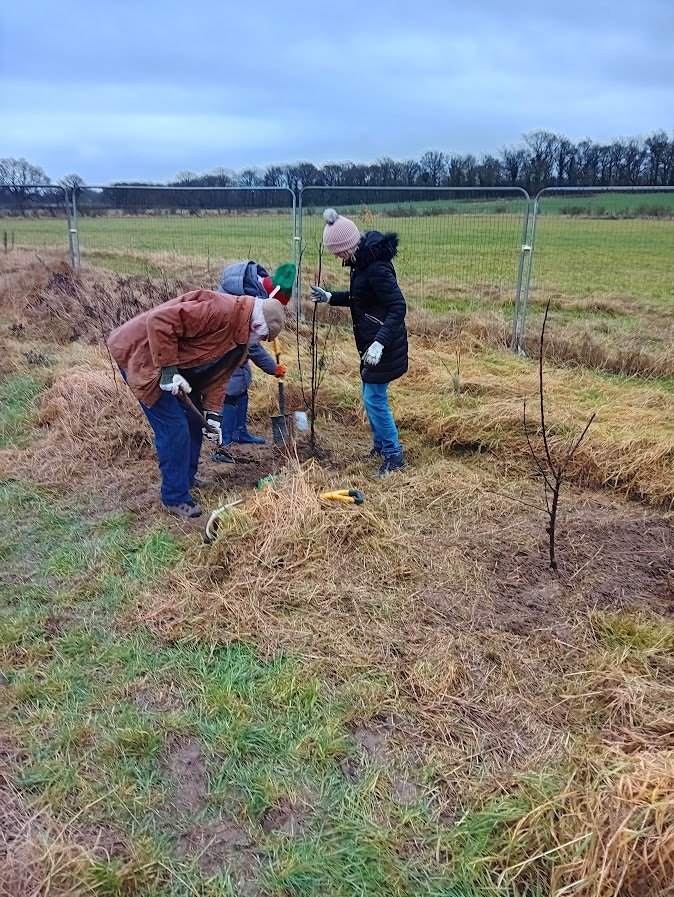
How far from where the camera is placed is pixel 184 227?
10.9 m

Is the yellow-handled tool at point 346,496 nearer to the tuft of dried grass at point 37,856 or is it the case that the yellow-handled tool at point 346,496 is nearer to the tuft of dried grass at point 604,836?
the tuft of dried grass at point 604,836

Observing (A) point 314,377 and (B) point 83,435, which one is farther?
(A) point 314,377

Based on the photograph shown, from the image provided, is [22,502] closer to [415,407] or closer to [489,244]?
[415,407]

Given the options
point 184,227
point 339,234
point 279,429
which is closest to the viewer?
point 339,234

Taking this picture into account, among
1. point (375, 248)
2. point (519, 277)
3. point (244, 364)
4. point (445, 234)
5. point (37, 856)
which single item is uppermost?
point (445, 234)

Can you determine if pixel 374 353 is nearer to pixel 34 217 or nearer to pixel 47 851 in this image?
pixel 47 851

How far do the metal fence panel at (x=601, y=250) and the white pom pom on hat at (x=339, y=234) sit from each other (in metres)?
3.76

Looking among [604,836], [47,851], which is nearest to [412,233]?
[604,836]

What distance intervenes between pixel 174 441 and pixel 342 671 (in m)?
1.89

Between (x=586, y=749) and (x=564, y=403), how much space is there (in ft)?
13.7

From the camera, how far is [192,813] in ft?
7.41

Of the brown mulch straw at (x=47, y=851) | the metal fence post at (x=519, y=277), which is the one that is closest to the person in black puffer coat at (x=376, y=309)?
the brown mulch straw at (x=47, y=851)

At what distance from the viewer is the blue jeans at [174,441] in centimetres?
406

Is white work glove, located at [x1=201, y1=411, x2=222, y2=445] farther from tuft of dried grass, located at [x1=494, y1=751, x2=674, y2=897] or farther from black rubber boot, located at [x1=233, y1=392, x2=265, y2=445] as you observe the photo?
tuft of dried grass, located at [x1=494, y1=751, x2=674, y2=897]
